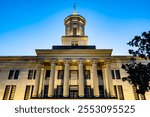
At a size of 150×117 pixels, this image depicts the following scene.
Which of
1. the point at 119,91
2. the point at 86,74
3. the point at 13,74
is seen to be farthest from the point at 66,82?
the point at 13,74

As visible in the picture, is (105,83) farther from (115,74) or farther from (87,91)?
(87,91)

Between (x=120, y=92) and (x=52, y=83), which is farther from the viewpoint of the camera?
(x=120, y=92)

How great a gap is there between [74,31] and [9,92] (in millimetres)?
18588

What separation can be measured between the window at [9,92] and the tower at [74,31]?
539 inches

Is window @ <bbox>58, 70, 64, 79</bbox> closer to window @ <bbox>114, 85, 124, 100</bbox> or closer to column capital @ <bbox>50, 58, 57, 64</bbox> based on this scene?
column capital @ <bbox>50, 58, 57, 64</bbox>

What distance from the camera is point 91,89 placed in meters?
26.4

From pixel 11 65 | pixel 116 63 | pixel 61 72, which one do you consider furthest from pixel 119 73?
pixel 11 65

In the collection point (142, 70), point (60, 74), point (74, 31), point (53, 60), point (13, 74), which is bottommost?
point (142, 70)

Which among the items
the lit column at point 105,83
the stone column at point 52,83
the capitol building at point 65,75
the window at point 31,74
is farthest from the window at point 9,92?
the lit column at point 105,83

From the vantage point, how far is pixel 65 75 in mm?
25734

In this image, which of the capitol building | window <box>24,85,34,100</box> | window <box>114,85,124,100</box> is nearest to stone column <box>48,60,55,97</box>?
the capitol building

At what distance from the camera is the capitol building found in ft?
83.6

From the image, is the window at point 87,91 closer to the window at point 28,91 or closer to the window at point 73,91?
the window at point 73,91

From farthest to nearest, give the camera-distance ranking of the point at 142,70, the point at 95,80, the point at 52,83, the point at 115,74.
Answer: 1. the point at 115,74
2. the point at 52,83
3. the point at 95,80
4. the point at 142,70
